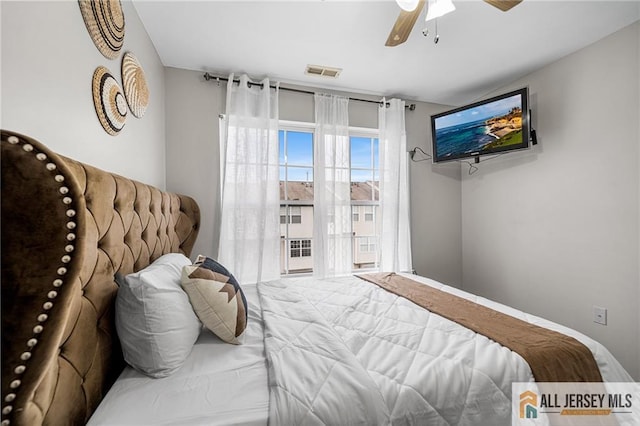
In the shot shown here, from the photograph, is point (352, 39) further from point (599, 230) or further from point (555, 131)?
point (599, 230)

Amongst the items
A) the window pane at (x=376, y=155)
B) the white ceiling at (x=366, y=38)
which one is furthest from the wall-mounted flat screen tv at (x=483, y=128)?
the window pane at (x=376, y=155)

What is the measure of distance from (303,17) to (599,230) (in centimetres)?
273

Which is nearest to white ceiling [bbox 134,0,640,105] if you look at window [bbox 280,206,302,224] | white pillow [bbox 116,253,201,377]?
window [bbox 280,206,302,224]

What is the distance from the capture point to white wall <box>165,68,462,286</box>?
2.47 metres

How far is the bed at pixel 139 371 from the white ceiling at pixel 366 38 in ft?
4.42

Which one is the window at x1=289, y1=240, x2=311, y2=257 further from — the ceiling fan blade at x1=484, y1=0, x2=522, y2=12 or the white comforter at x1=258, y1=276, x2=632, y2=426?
the ceiling fan blade at x1=484, y1=0, x2=522, y2=12

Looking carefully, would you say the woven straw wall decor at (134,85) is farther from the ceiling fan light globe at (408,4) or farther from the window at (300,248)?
the window at (300,248)

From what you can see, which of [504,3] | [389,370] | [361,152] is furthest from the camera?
[361,152]

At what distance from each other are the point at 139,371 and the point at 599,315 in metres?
3.06

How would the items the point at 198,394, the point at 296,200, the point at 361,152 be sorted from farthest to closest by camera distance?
the point at 361,152
the point at 296,200
the point at 198,394

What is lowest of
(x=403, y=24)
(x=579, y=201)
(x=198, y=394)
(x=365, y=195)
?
(x=198, y=394)

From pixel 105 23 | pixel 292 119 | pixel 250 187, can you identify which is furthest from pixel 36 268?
pixel 292 119

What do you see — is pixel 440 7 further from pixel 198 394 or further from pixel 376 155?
pixel 198 394

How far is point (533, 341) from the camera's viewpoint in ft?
3.80
